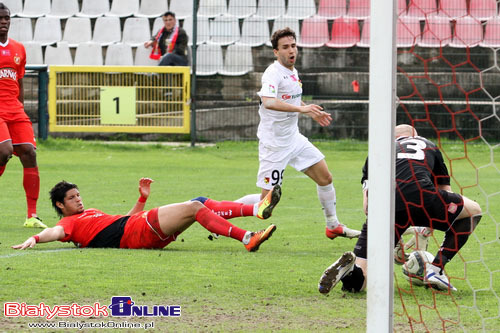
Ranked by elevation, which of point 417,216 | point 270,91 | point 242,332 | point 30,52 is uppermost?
point 30,52

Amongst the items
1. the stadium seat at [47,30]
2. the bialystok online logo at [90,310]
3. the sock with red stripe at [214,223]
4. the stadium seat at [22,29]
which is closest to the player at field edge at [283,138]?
the sock with red stripe at [214,223]

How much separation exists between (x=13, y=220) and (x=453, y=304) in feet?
17.4

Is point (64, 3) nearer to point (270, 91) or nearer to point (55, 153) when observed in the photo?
point (55, 153)

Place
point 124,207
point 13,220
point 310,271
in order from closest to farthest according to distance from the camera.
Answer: point 310,271 < point 13,220 < point 124,207

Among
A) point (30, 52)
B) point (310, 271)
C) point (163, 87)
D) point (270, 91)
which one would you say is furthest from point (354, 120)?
point (310, 271)

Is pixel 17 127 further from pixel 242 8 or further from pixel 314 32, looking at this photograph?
pixel 242 8

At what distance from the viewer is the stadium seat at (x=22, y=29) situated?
20500mm

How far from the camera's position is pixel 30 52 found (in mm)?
Answer: 20172

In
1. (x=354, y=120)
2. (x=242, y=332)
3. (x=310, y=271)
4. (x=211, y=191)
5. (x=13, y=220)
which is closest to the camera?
(x=242, y=332)

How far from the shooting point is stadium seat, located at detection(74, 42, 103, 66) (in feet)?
65.2

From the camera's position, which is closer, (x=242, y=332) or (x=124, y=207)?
(x=242, y=332)

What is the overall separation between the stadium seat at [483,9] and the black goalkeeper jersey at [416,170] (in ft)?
31.3

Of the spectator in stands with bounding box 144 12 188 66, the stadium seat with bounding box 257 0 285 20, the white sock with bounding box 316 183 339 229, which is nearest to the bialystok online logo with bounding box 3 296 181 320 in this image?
the white sock with bounding box 316 183 339 229

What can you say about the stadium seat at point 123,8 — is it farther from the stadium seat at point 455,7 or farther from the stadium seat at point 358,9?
the stadium seat at point 455,7
